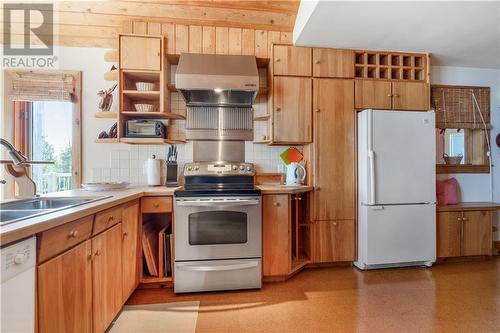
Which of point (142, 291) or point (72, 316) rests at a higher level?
point (72, 316)

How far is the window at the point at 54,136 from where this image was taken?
2787mm

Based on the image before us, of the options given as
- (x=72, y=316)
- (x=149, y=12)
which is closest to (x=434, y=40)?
(x=149, y=12)

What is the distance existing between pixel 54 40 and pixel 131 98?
1056 millimetres

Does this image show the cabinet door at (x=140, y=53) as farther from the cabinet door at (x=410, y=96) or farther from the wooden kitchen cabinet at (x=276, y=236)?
the cabinet door at (x=410, y=96)

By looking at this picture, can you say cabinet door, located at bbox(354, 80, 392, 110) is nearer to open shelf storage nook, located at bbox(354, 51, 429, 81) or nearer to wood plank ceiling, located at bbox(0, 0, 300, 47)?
open shelf storage nook, located at bbox(354, 51, 429, 81)

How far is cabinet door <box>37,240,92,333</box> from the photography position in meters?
1.01

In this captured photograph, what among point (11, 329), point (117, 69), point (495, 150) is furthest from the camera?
point (495, 150)

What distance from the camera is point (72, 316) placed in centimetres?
119

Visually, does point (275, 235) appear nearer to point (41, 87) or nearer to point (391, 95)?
point (391, 95)

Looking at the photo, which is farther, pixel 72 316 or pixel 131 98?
pixel 131 98

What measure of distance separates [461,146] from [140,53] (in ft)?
13.1

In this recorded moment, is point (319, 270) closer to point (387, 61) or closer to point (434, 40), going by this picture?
point (387, 61)

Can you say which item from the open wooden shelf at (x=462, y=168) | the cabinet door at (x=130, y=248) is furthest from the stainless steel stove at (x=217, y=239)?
the open wooden shelf at (x=462, y=168)

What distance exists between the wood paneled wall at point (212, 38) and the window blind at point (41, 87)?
90cm
